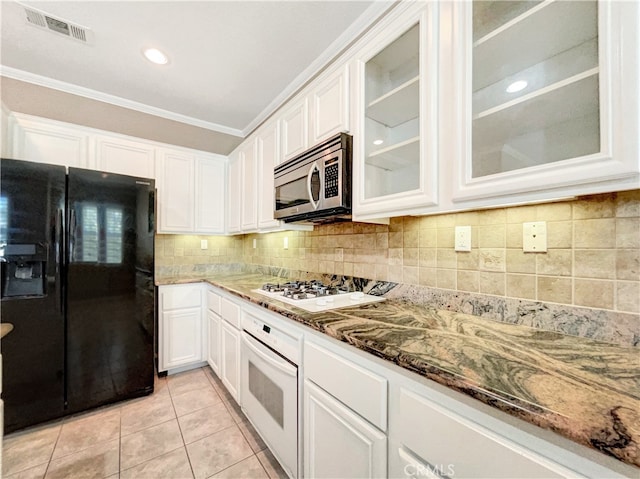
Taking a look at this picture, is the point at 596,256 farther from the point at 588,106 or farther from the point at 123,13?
the point at 123,13

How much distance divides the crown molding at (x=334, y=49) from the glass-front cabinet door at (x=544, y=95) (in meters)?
0.52

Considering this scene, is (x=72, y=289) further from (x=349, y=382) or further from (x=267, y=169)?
(x=349, y=382)

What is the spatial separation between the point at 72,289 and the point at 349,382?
6.60ft

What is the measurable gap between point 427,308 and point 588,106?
957 millimetres

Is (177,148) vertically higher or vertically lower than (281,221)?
higher

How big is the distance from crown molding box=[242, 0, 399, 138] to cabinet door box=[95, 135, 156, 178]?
4.25ft

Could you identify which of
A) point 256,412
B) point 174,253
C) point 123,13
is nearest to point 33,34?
point 123,13

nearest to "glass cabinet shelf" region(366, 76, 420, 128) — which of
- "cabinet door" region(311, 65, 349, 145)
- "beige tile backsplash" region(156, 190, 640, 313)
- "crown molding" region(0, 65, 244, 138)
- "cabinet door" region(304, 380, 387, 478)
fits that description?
"cabinet door" region(311, 65, 349, 145)

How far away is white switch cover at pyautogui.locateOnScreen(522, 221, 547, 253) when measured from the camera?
3.31ft

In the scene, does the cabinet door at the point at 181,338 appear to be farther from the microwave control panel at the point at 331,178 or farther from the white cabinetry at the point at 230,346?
the microwave control panel at the point at 331,178

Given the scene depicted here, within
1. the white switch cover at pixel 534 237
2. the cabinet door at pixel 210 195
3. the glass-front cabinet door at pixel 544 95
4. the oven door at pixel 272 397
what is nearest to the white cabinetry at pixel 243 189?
the cabinet door at pixel 210 195

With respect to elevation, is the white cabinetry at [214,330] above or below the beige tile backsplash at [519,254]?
below

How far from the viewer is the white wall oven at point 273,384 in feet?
4.17

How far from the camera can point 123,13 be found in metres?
1.37
